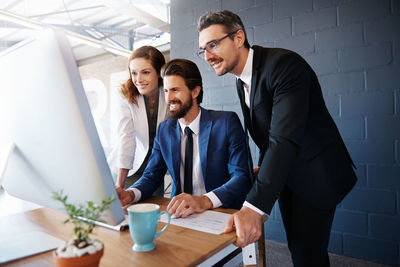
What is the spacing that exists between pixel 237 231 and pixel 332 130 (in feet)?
2.38

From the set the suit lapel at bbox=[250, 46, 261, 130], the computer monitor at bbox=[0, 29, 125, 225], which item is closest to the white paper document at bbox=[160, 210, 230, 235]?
the computer monitor at bbox=[0, 29, 125, 225]

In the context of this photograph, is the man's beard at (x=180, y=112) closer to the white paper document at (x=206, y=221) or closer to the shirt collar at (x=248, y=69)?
the shirt collar at (x=248, y=69)

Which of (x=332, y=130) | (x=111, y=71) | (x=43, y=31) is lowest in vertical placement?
(x=332, y=130)

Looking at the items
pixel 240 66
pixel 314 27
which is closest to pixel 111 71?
pixel 314 27

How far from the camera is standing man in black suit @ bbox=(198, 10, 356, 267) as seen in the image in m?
1.00

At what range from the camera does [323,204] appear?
1194 millimetres

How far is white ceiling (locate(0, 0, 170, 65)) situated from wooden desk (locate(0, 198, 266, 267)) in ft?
3.34

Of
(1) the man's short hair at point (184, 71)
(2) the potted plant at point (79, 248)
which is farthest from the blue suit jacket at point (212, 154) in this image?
(2) the potted plant at point (79, 248)

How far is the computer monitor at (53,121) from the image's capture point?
18.6 inches

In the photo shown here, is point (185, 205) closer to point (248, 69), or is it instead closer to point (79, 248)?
point (79, 248)

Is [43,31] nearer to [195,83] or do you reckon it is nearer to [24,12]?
[195,83]

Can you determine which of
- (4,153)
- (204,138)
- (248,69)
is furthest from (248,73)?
(4,153)

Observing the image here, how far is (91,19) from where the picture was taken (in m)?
5.59

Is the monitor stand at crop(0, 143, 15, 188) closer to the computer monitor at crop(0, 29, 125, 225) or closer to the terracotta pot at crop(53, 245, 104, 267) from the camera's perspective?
the computer monitor at crop(0, 29, 125, 225)
